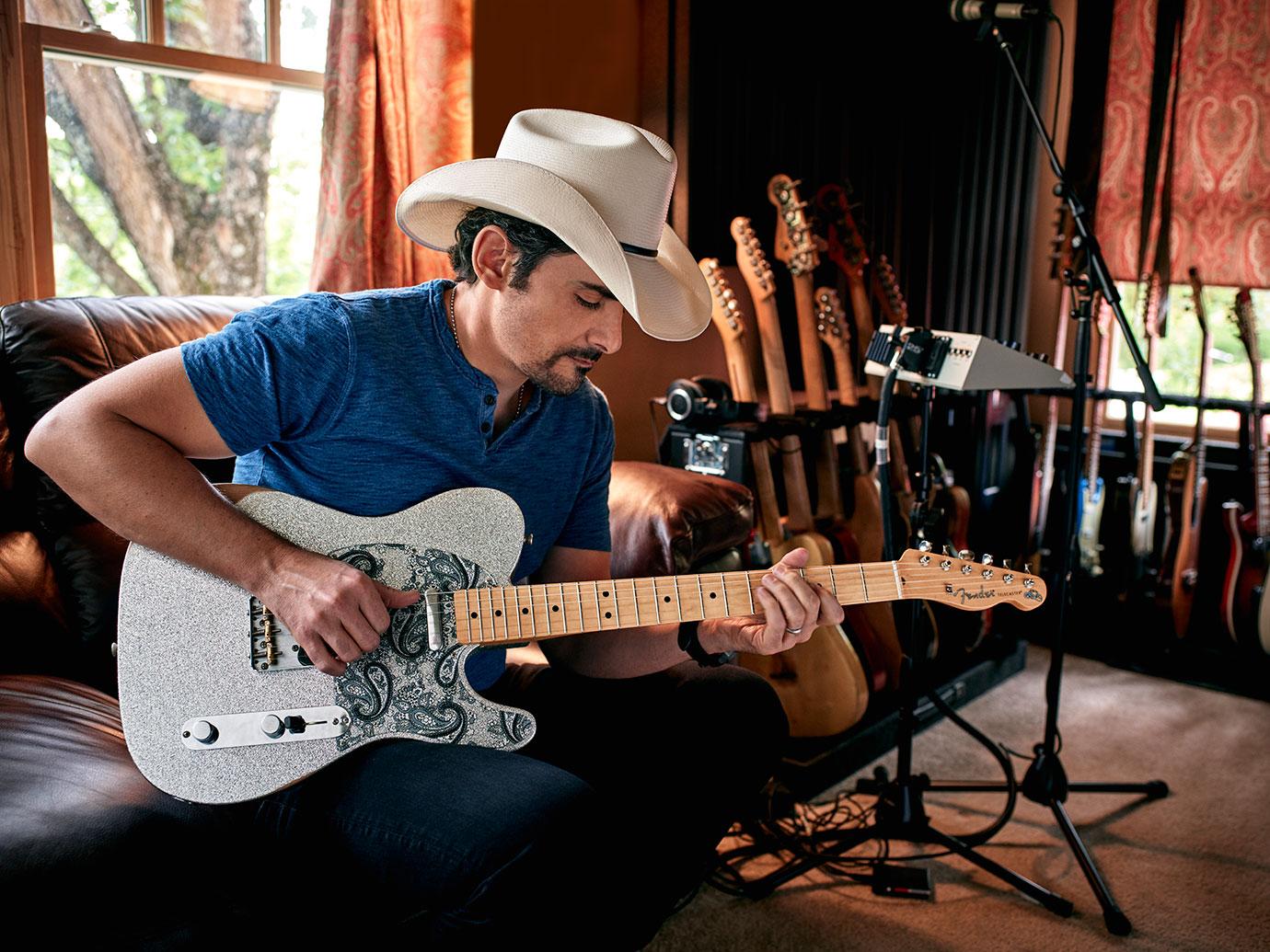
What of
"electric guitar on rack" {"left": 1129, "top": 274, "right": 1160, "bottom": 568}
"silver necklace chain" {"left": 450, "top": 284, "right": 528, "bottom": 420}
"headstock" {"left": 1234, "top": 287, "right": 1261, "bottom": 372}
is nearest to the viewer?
"silver necklace chain" {"left": 450, "top": 284, "right": 528, "bottom": 420}

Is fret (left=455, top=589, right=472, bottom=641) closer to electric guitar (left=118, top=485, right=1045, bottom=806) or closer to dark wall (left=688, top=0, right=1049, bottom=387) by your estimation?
electric guitar (left=118, top=485, right=1045, bottom=806)

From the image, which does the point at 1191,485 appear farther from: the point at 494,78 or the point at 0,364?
the point at 0,364

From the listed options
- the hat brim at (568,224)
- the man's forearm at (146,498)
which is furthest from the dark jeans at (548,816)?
the hat brim at (568,224)

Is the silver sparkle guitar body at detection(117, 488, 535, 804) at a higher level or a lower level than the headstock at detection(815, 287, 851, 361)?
lower

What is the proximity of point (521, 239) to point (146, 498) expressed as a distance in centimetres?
54

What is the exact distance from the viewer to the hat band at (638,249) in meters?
1.35

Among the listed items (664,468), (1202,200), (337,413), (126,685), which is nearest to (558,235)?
(337,413)

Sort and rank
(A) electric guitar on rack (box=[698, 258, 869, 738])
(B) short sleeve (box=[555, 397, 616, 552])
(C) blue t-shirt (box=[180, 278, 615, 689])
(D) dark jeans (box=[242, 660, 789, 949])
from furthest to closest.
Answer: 1. (A) electric guitar on rack (box=[698, 258, 869, 738])
2. (B) short sleeve (box=[555, 397, 616, 552])
3. (C) blue t-shirt (box=[180, 278, 615, 689])
4. (D) dark jeans (box=[242, 660, 789, 949])

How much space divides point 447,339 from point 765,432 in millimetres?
994

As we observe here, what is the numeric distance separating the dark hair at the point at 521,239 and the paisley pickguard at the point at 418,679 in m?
0.37

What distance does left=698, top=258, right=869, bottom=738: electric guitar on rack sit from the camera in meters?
2.19

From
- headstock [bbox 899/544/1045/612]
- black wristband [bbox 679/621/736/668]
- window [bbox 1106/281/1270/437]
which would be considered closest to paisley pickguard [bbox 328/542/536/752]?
black wristband [bbox 679/621/736/668]

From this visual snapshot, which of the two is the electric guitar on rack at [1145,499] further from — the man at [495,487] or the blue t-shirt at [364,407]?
the blue t-shirt at [364,407]

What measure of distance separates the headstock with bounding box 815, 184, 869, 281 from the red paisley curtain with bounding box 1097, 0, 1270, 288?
3.54 feet
